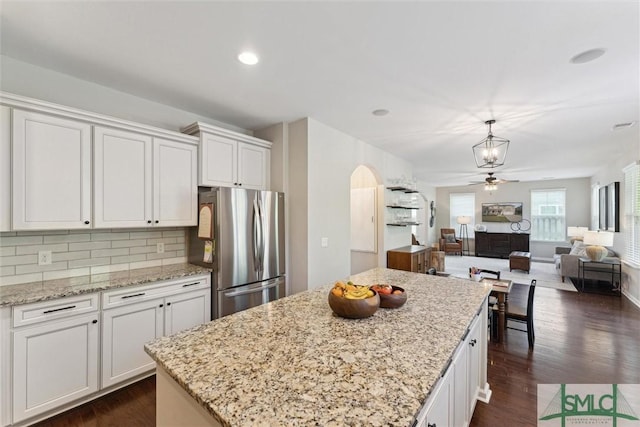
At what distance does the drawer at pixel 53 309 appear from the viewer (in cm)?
179

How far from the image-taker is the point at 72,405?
204 centimetres

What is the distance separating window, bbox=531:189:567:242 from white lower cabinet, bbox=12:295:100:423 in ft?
37.5

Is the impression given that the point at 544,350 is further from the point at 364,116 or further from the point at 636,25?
the point at 364,116

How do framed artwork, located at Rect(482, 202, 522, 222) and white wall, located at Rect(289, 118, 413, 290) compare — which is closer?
white wall, located at Rect(289, 118, 413, 290)

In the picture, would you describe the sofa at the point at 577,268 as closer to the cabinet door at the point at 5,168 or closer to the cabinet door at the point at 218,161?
the cabinet door at the point at 218,161

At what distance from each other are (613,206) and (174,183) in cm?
813

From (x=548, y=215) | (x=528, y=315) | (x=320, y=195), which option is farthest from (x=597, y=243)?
(x=320, y=195)

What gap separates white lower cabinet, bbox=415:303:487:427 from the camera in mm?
1093

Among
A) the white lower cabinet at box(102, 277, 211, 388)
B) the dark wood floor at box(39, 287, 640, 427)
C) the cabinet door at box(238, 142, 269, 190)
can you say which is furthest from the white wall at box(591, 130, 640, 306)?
the white lower cabinet at box(102, 277, 211, 388)

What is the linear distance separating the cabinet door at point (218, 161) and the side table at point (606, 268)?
22.6 feet

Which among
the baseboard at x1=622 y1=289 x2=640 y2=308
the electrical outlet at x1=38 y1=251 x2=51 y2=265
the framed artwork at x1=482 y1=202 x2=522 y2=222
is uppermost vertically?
the framed artwork at x1=482 y1=202 x2=522 y2=222

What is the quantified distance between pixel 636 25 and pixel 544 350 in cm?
299

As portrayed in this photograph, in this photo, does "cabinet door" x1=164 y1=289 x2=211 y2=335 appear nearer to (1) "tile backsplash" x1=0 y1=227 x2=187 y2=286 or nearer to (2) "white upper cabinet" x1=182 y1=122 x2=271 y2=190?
(1) "tile backsplash" x1=0 y1=227 x2=187 y2=286

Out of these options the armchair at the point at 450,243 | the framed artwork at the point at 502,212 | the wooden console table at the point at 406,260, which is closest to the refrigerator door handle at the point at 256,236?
the wooden console table at the point at 406,260
